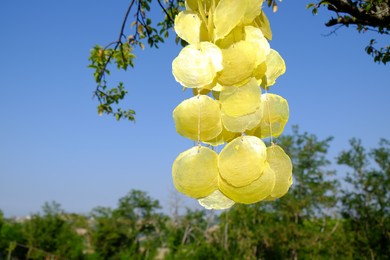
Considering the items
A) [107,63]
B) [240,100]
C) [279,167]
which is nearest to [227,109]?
[240,100]

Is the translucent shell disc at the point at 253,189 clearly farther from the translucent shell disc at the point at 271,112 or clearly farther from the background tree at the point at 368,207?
the background tree at the point at 368,207

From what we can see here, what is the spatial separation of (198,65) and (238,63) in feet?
0.22

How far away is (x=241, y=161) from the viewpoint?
513mm

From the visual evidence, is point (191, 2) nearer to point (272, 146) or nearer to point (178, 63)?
point (178, 63)

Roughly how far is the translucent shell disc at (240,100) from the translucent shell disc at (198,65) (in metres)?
0.04

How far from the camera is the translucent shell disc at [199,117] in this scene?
555 mm

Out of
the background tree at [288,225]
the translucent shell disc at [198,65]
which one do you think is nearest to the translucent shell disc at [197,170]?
the translucent shell disc at [198,65]

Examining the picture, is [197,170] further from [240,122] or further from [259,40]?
[259,40]

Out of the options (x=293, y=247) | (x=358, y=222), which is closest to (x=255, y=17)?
(x=293, y=247)

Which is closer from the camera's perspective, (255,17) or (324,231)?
(255,17)

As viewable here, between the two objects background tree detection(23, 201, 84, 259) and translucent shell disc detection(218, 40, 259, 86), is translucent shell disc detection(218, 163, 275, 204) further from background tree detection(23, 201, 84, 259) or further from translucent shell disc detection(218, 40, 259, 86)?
background tree detection(23, 201, 84, 259)

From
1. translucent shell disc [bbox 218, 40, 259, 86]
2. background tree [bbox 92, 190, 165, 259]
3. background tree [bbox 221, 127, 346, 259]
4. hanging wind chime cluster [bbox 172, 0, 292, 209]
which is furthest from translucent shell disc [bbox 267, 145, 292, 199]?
background tree [bbox 92, 190, 165, 259]

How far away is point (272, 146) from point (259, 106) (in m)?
0.07

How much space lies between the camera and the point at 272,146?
57 centimetres
